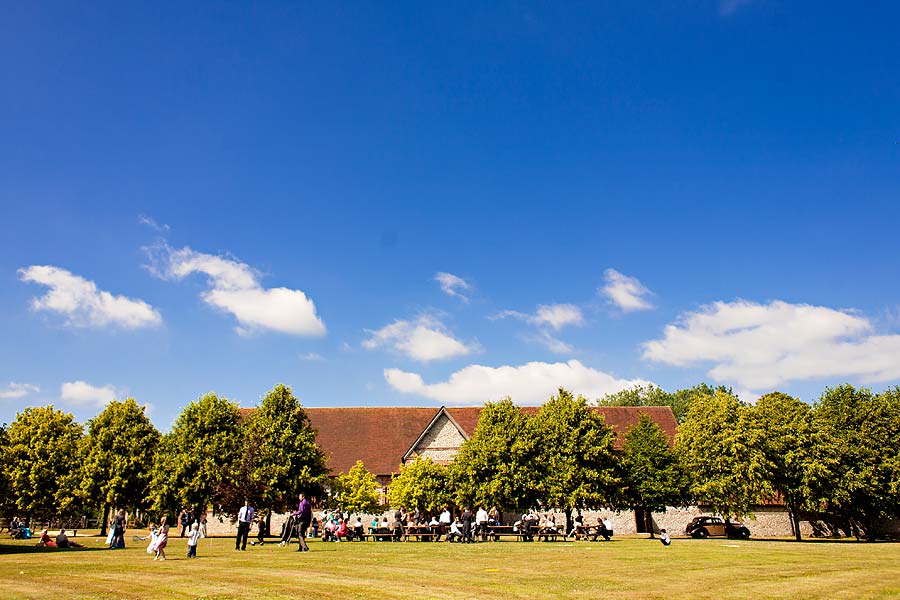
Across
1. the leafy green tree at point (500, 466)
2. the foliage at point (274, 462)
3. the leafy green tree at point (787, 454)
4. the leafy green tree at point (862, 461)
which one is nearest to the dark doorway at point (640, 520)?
the leafy green tree at point (787, 454)

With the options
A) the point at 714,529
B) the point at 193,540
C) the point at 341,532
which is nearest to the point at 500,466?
the point at 341,532

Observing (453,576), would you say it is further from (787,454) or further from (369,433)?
(369,433)

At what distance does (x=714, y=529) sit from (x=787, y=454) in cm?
898

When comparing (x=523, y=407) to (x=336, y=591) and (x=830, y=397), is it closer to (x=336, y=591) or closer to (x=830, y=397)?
(x=830, y=397)

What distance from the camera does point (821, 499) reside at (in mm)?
46906

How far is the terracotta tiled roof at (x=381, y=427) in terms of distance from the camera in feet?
198

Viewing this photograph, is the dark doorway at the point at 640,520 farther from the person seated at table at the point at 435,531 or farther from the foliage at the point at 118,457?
the foliage at the point at 118,457

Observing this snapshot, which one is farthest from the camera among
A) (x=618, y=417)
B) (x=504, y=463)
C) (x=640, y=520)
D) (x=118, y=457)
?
(x=618, y=417)

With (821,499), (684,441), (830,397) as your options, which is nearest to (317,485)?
(684,441)

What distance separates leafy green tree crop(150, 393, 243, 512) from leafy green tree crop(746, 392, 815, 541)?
37.2m

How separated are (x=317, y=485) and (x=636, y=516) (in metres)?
30.0

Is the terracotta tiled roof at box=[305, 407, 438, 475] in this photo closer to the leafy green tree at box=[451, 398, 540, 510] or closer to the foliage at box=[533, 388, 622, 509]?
the leafy green tree at box=[451, 398, 540, 510]

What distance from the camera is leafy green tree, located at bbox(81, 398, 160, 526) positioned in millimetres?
47844

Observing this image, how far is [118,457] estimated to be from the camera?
48344 mm
